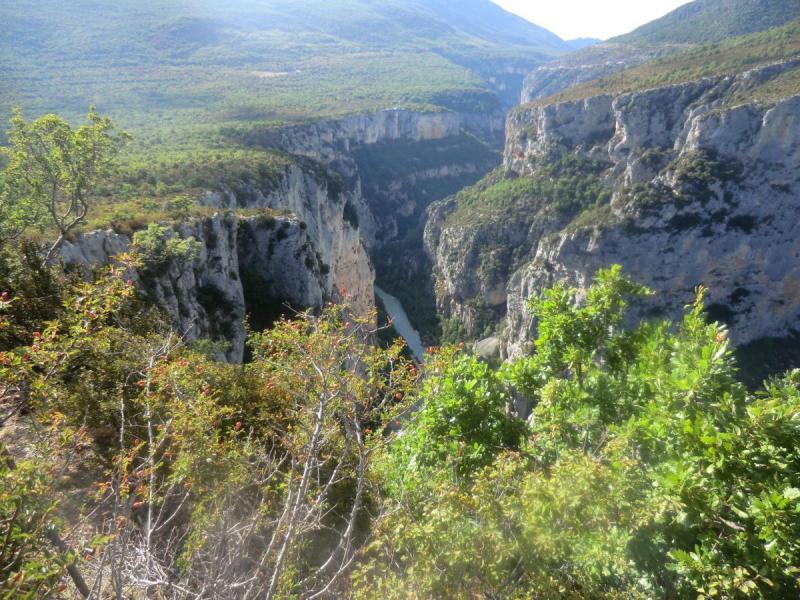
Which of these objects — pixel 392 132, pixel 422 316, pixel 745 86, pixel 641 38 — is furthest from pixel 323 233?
pixel 641 38

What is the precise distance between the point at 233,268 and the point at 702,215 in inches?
2106

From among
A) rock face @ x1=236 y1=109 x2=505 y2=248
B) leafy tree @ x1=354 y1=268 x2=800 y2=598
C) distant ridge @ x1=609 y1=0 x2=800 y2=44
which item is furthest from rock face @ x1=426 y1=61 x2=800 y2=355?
distant ridge @ x1=609 y1=0 x2=800 y2=44

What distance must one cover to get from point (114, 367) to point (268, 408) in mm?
3549

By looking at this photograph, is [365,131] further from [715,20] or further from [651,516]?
[651,516]

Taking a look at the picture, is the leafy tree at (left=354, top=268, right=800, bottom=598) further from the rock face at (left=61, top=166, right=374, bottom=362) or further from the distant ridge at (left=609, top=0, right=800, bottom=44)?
the distant ridge at (left=609, top=0, right=800, bottom=44)

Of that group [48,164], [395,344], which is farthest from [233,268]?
[395,344]

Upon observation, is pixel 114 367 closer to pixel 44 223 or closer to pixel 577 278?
pixel 44 223

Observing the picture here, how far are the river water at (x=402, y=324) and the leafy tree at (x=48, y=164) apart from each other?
5414 cm

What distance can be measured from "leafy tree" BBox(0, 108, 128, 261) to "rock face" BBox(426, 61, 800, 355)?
3994cm

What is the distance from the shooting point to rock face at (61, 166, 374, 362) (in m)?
20.2

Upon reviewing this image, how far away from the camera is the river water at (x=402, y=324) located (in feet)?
241

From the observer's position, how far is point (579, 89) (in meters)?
84.1

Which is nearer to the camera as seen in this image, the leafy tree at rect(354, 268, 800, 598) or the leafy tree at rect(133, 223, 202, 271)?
the leafy tree at rect(354, 268, 800, 598)

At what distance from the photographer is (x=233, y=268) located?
90.5 ft
